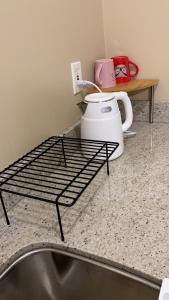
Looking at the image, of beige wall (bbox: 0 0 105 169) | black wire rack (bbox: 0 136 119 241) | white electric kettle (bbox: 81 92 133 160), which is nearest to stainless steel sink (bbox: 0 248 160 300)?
black wire rack (bbox: 0 136 119 241)

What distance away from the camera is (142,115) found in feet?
4.32

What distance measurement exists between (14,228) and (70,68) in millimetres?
619

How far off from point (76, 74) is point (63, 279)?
0.74 m

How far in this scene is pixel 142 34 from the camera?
120 cm

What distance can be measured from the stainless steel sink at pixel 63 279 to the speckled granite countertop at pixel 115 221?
0.08 ft

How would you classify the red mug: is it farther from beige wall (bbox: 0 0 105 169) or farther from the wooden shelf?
beige wall (bbox: 0 0 105 169)

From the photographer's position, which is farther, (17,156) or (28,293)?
(17,156)

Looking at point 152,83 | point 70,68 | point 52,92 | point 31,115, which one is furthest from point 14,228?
point 152,83

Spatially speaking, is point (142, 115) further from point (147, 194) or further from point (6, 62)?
point (6, 62)

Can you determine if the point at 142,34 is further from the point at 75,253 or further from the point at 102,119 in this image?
the point at 75,253

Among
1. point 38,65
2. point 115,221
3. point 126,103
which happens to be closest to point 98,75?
point 126,103

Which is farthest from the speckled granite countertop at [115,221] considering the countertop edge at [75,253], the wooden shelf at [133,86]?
Answer: the wooden shelf at [133,86]

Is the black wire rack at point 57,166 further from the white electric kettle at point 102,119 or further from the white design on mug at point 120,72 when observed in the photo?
the white design on mug at point 120,72

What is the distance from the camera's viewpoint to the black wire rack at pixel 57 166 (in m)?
0.77
